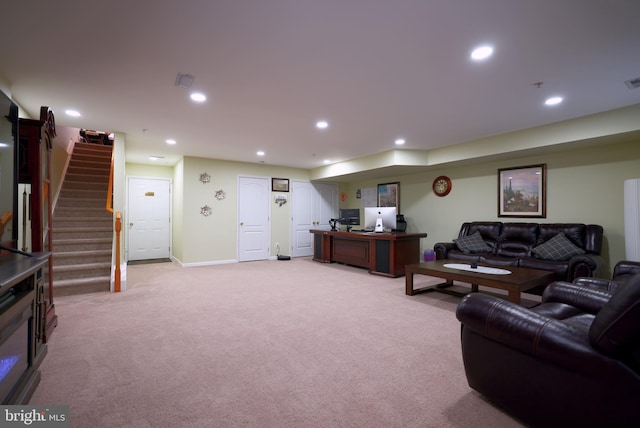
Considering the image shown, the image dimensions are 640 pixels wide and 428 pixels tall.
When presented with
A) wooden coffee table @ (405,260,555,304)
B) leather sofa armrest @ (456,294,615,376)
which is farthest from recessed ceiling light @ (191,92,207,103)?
wooden coffee table @ (405,260,555,304)

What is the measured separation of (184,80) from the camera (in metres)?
2.87

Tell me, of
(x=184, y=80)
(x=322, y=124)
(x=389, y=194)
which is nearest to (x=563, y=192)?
(x=389, y=194)

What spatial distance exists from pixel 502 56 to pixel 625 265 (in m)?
2.57

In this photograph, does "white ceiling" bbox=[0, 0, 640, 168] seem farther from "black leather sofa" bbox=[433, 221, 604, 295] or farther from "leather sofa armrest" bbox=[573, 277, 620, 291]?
"leather sofa armrest" bbox=[573, 277, 620, 291]

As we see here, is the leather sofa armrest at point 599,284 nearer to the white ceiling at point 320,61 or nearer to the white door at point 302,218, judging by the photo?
the white ceiling at point 320,61

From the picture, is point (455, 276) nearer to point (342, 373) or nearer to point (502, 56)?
point (342, 373)

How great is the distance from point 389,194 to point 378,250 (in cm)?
242

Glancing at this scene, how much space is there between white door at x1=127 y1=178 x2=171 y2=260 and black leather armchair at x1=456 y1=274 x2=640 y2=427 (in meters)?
7.53

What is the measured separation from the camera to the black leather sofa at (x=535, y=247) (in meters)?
3.81

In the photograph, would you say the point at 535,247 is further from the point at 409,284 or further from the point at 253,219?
the point at 253,219

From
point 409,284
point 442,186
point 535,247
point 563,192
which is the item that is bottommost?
point 409,284

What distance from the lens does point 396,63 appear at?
2.58 metres

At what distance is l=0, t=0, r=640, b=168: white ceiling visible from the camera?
1.92 metres

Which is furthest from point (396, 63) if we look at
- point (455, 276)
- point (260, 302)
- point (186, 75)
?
point (260, 302)
